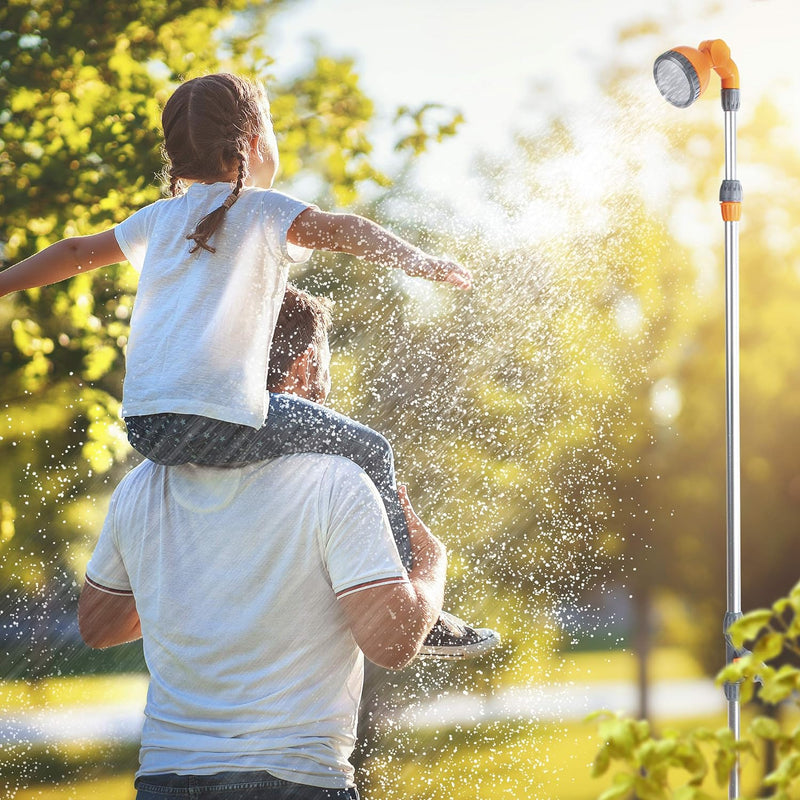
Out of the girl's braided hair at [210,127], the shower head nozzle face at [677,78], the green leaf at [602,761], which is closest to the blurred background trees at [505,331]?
the shower head nozzle face at [677,78]

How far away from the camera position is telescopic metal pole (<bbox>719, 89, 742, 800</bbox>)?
221cm

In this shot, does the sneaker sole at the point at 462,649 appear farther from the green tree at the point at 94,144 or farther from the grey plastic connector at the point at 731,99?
the green tree at the point at 94,144

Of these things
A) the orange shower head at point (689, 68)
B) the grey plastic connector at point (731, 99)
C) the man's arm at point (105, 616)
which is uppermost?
the orange shower head at point (689, 68)

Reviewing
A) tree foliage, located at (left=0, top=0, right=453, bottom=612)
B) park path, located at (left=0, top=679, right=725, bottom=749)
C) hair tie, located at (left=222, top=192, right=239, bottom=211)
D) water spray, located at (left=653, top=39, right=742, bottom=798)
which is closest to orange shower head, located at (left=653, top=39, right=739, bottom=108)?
water spray, located at (left=653, top=39, right=742, bottom=798)

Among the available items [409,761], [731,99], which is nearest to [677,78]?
[731,99]

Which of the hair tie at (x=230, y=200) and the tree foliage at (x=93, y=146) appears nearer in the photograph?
the hair tie at (x=230, y=200)

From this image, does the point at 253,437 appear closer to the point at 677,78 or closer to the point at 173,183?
the point at 173,183

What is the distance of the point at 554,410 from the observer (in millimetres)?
4898

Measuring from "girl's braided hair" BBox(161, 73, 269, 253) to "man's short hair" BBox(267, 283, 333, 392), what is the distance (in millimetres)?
183

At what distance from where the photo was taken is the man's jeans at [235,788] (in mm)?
1149

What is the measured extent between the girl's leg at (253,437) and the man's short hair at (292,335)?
3.0 inches

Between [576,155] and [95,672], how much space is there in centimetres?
343

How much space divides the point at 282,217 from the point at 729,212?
49.9 inches

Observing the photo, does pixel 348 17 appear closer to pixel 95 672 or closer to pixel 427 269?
pixel 95 672
